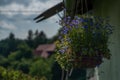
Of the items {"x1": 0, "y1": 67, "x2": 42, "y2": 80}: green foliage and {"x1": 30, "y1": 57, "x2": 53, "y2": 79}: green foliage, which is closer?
{"x1": 0, "y1": 67, "x2": 42, "y2": 80}: green foliage

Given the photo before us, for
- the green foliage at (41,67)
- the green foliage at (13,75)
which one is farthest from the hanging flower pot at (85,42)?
the green foliage at (41,67)

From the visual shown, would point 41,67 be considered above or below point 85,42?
above

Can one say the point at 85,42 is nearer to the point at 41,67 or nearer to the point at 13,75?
the point at 13,75

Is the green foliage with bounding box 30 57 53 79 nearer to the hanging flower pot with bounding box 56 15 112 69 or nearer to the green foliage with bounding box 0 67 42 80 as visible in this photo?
the green foliage with bounding box 0 67 42 80

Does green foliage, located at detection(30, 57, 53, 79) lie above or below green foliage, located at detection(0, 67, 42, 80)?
above

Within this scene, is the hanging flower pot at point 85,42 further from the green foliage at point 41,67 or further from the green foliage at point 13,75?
the green foliage at point 41,67

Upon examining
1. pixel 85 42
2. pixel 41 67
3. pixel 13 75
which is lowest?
pixel 85 42

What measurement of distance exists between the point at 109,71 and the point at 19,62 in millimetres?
48577

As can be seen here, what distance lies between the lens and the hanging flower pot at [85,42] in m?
4.20

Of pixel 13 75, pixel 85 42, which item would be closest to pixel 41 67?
pixel 13 75

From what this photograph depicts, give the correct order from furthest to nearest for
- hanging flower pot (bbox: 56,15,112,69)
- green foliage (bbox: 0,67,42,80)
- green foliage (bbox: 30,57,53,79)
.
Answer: green foliage (bbox: 30,57,53,79) < green foliage (bbox: 0,67,42,80) < hanging flower pot (bbox: 56,15,112,69)

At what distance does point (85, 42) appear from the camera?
4.20 meters

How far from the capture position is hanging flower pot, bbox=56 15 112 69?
4199mm

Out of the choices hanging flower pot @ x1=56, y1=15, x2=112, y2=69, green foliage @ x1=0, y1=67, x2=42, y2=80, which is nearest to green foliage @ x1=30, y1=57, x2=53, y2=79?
green foliage @ x1=0, y1=67, x2=42, y2=80
